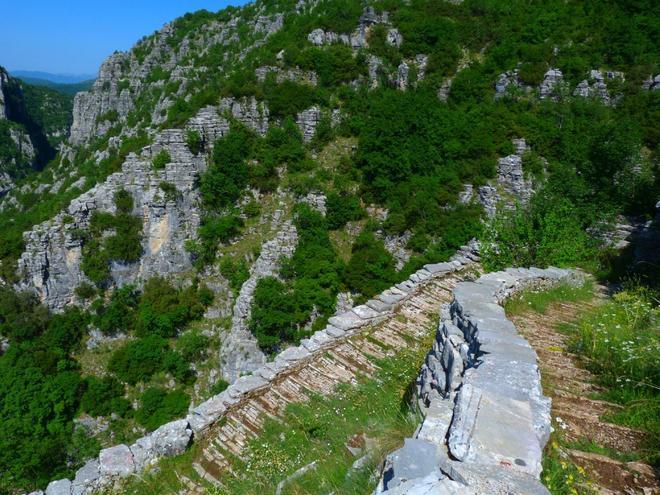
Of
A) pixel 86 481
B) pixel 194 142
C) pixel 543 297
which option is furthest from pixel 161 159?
pixel 543 297

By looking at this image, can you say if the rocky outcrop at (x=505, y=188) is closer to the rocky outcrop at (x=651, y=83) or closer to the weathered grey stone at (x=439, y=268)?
the rocky outcrop at (x=651, y=83)

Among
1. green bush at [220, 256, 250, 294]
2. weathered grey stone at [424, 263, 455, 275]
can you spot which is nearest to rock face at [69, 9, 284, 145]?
green bush at [220, 256, 250, 294]

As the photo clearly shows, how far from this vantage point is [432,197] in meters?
22.8

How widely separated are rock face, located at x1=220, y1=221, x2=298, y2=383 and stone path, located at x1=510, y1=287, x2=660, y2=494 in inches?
603

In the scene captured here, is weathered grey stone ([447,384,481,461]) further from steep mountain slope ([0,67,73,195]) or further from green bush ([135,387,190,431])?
steep mountain slope ([0,67,73,195])

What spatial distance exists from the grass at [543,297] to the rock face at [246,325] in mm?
14285

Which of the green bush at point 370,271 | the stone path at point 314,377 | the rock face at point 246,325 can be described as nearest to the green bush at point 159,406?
the rock face at point 246,325

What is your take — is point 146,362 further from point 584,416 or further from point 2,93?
point 2,93

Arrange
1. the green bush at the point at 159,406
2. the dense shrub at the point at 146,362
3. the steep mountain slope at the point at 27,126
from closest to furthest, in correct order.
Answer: the green bush at the point at 159,406 < the dense shrub at the point at 146,362 < the steep mountain slope at the point at 27,126

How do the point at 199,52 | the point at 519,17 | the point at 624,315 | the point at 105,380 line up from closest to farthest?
the point at 624,315 → the point at 105,380 → the point at 519,17 → the point at 199,52

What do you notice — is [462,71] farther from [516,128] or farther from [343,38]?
[343,38]

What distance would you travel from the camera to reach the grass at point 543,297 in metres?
7.42

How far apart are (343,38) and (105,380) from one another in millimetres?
28607

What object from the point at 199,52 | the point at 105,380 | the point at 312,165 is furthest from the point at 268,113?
the point at 199,52
